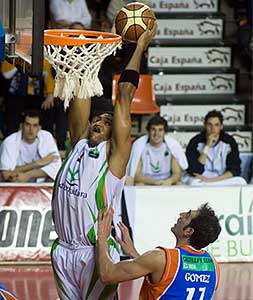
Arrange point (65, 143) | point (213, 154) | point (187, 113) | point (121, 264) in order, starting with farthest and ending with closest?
point (187, 113), point (65, 143), point (213, 154), point (121, 264)

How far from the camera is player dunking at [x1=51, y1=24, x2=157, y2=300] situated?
21.3 ft

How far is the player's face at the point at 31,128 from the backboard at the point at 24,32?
4760mm

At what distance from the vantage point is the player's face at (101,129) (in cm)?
667

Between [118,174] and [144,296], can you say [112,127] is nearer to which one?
[118,174]

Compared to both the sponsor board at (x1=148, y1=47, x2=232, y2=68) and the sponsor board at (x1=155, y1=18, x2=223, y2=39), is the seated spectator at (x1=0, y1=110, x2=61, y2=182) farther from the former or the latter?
the sponsor board at (x1=155, y1=18, x2=223, y2=39)

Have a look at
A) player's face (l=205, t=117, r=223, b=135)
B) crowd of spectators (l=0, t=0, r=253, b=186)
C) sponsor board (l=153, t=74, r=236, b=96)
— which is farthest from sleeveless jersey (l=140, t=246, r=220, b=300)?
sponsor board (l=153, t=74, r=236, b=96)

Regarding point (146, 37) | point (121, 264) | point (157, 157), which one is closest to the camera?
point (121, 264)

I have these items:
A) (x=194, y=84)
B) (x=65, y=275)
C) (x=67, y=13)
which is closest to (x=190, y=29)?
(x=194, y=84)

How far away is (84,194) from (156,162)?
5.87 meters

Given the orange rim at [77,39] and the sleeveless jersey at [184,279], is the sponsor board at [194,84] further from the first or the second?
the sleeveless jersey at [184,279]

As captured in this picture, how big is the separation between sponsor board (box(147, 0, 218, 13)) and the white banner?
536 cm

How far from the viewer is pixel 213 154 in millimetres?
12688

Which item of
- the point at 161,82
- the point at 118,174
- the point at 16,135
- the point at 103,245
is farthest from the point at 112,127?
the point at 161,82

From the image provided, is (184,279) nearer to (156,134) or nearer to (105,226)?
(105,226)
